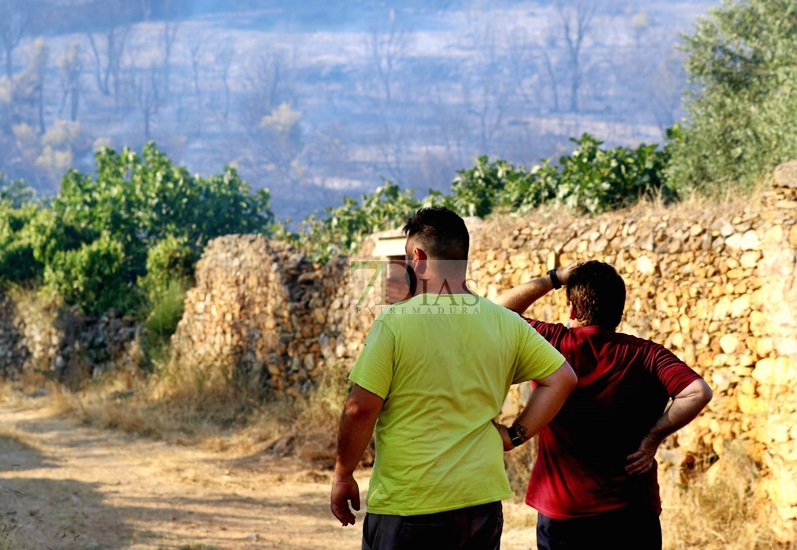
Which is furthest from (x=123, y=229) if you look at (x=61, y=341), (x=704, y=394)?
(x=704, y=394)

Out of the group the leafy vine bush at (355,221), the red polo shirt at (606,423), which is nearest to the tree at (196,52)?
the leafy vine bush at (355,221)

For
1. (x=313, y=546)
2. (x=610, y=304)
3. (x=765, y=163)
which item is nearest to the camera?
(x=610, y=304)

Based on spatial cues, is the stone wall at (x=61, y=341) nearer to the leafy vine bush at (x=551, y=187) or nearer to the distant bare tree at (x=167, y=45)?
the leafy vine bush at (x=551, y=187)

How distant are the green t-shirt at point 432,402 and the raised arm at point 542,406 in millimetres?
163

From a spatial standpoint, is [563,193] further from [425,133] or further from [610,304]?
[425,133]

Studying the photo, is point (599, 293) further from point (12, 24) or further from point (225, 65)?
point (12, 24)

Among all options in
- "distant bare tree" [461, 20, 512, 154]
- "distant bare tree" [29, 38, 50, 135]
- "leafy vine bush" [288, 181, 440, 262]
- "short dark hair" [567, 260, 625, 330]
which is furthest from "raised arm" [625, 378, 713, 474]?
"distant bare tree" [29, 38, 50, 135]

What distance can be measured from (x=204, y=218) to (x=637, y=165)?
14427 mm

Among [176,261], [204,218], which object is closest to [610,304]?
[176,261]

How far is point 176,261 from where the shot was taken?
1495 centimetres

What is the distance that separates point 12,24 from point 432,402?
10655 cm

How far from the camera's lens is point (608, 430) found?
3.12 metres

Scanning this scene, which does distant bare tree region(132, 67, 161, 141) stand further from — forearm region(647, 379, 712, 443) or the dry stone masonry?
forearm region(647, 379, 712, 443)

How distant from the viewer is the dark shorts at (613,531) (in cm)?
308
